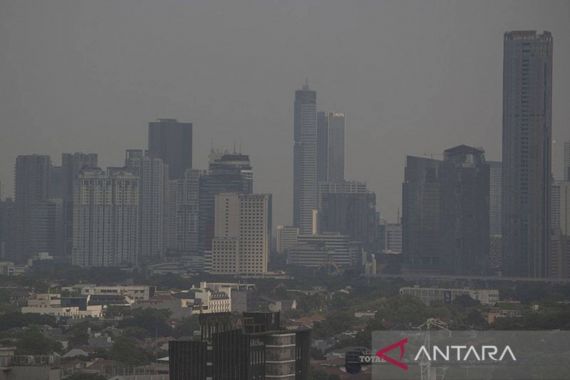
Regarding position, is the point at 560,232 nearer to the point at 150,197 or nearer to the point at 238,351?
Answer: the point at 150,197

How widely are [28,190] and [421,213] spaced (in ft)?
→ 95.6

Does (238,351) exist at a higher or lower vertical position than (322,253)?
lower

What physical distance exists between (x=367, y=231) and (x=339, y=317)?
87.0 meters

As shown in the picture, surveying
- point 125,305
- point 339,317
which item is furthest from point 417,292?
point 339,317

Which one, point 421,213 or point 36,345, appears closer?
point 36,345

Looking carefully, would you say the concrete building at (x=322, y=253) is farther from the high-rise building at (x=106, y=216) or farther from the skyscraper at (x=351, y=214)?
the high-rise building at (x=106, y=216)

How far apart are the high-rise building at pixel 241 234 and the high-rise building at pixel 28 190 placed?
1469cm

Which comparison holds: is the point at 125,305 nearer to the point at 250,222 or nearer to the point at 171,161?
the point at 250,222

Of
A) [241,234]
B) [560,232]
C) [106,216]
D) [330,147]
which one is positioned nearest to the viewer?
[560,232]

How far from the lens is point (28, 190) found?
151m

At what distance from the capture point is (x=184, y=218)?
495 ft

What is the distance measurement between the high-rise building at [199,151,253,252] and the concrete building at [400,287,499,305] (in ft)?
142

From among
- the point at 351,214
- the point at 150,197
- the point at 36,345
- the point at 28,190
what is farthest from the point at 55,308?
the point at 351,214

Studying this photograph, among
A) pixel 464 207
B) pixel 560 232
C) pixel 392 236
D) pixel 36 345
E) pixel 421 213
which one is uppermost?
pixel 464 207
